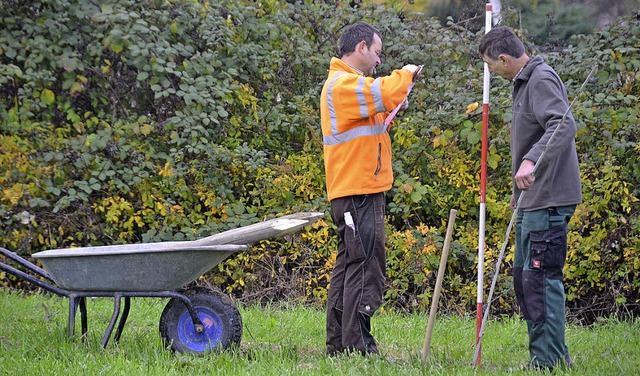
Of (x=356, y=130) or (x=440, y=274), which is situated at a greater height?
(x=356, y=130)

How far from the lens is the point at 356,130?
4703 millimetres

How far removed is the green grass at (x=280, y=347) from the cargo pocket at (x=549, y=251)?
523 millimetres

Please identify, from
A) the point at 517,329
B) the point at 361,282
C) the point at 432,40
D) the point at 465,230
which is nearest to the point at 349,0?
the point at 432,40

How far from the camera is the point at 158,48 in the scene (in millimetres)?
7840

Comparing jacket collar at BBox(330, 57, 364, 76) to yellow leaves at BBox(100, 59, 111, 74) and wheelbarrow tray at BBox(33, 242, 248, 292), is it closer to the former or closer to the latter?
wheelbarrow tray at BBox(33, 242, 248, 292)

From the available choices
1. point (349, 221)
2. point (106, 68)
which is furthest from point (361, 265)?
point (106, 68)

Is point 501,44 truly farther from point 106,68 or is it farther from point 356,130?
point 106,68

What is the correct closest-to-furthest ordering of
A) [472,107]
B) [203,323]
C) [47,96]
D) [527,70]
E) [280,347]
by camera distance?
[527,70] < [203,323] < [280,347] < [472,107] < [47,96]

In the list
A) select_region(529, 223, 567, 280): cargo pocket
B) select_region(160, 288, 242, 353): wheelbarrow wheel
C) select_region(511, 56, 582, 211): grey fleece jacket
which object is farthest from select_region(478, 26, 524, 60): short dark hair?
select_region(160, 288, 242, 353): wheelbarrow wheel

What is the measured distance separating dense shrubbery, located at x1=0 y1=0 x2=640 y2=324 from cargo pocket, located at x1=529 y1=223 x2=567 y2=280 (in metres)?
2.70

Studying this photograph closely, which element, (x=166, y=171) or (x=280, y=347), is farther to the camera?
(x=166, y=171)

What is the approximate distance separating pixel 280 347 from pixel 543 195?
1.79 m

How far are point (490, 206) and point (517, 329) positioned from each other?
1.39m

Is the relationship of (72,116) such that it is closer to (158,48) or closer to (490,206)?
(158,48)
